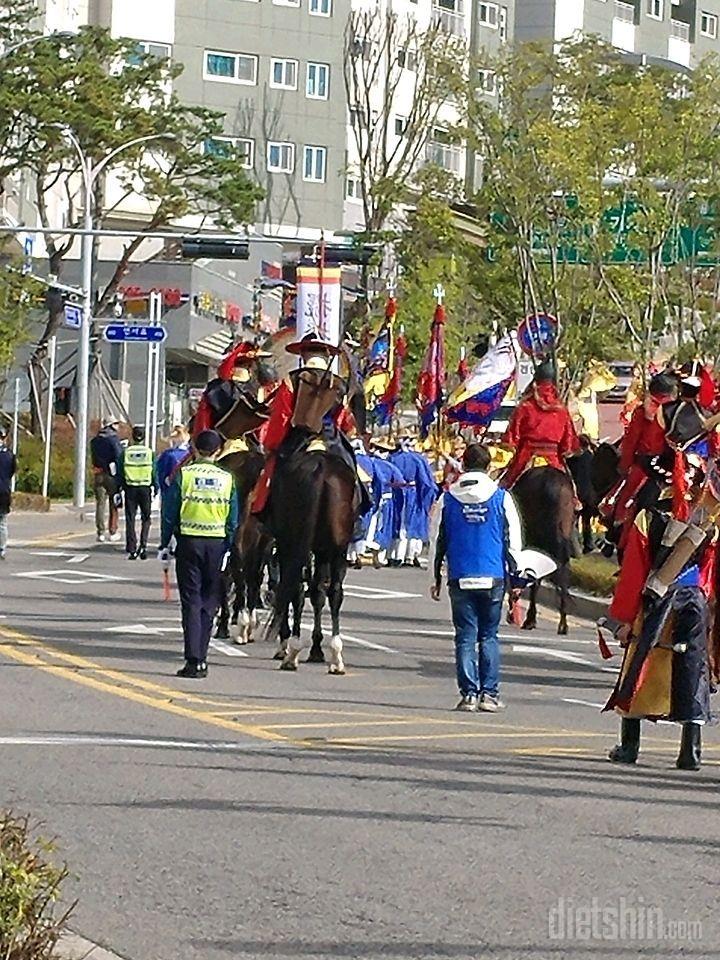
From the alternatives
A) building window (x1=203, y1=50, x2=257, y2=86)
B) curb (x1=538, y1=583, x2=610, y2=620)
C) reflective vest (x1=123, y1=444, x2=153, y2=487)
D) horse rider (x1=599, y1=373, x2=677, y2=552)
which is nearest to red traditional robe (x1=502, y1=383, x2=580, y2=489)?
curb (x1=538, y1=583, x2=610, y2=620)

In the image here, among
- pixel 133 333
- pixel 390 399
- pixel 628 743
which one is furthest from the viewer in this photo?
pixel 133 333

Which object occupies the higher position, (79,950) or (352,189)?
(352,189)

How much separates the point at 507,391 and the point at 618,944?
20.4 metres

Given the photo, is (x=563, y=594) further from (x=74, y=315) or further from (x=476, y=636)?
(x=74, y=315)

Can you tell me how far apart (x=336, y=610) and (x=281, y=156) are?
208ft

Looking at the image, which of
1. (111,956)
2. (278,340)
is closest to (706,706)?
(111,956)

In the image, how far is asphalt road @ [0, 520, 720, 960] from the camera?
818cm

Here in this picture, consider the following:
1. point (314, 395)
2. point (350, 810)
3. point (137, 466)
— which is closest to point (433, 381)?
point (137, 466)

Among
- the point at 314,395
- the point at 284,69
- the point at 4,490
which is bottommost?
the point at 4,490

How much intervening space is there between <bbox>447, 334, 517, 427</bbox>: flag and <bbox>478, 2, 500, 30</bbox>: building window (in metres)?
59.0

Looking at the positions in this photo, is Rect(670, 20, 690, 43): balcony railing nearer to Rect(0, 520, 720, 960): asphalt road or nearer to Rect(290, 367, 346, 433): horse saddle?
Rect(0, 520, 720, 960): asphalt road

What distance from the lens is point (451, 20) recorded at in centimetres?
8250

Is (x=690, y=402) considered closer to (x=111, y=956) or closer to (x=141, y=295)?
(x=111, y=956)

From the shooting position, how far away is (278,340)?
869 inches
